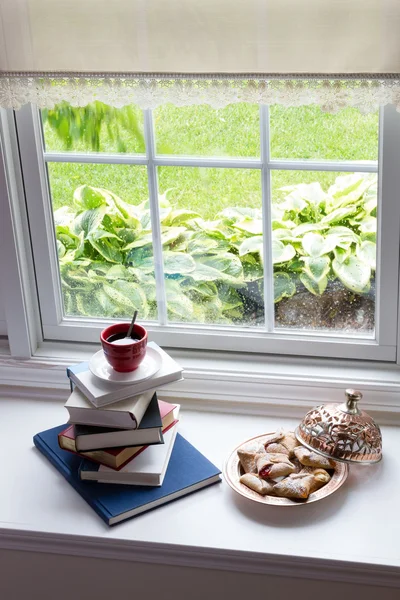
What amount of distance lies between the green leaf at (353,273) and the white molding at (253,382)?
0.18 metres

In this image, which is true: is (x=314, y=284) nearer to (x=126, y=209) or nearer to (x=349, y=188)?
(x=349, y=188)

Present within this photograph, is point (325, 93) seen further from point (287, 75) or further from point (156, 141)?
point (156, 141)

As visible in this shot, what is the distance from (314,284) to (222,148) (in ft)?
1.16

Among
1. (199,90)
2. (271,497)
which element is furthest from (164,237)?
(271,497)

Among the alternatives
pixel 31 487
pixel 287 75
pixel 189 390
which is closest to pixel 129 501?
pixel 31 487

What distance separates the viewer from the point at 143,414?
1604 millimetres

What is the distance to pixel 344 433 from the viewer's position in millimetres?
1586

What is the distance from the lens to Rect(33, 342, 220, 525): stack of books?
5.13 ft

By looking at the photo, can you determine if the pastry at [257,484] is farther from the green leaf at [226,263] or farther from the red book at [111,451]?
the green leaf at [226,263]

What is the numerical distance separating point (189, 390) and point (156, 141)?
556mm

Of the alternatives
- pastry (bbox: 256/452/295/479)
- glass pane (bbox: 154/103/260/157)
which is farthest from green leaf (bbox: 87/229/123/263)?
pastry (bbox: 256/452/295/479)

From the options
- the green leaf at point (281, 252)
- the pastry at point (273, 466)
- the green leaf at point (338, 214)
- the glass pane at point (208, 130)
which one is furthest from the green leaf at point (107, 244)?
the pastry at point (273, 466)

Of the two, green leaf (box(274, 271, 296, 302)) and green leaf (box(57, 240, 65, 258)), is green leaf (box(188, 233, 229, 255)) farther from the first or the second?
green leaf (box(57, 240, 65, 258))

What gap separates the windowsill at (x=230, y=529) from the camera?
4.75ft
